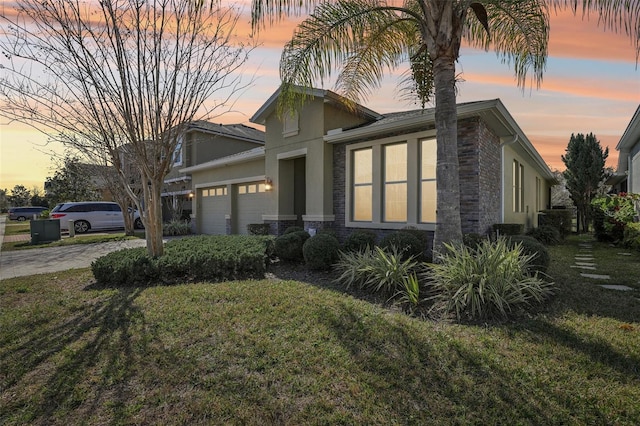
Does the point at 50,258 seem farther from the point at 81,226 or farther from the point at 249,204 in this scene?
the point at 81,226

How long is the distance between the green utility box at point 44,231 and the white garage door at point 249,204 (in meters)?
6.98

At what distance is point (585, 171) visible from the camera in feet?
57.7

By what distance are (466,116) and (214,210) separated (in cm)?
1232

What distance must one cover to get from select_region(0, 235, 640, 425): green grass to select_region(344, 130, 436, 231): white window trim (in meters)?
4.14

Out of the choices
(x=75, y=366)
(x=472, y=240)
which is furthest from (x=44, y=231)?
(x=472, y=240)

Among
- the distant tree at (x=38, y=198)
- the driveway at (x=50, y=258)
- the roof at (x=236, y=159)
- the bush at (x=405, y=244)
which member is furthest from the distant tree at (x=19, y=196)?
the bush at (x=405, y=244)

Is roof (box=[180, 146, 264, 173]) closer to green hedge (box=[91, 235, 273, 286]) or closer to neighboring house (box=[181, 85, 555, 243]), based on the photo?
neighboring house (box=[181, 85, 555, 243])

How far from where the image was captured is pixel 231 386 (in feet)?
9.21

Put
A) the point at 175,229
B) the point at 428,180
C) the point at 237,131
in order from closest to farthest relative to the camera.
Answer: the point at 428,180 → the point at 175,229 → the point at 237,131

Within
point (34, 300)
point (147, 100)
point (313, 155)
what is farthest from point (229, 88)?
point (34, 300)

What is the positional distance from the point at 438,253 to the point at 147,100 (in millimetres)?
6050

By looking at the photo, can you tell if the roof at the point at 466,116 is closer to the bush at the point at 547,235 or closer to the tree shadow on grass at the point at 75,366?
the bush at the point at 547,235

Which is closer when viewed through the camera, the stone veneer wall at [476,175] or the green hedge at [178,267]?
the green hedge at [178,267]

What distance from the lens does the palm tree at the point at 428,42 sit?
17.7ft
